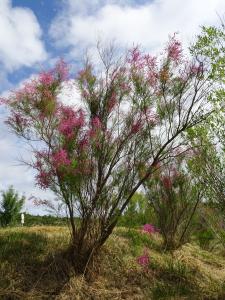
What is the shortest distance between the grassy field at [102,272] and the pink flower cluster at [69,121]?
2451mm

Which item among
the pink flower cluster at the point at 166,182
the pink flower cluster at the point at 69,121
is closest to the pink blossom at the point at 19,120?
the pink flower cluster at the point at 69,121

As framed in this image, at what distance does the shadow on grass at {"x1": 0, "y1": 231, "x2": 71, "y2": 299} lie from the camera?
885 centimetres

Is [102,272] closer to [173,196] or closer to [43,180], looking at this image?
[43,180]

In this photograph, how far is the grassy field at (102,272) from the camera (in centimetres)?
902

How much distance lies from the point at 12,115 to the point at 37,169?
1402 millimetres

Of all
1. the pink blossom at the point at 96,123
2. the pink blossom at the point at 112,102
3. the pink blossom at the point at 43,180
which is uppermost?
the pink blossom at the point at 112,102

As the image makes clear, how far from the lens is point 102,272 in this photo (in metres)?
9.87

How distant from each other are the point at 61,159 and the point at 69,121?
109cm

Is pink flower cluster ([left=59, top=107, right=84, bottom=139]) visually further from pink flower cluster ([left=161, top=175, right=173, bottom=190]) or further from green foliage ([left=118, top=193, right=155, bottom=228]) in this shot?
green foliage ([left=118, top=193, right=155, bottom=228])

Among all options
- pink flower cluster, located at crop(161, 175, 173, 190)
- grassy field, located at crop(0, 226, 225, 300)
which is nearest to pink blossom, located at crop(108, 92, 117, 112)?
grassy field, located at crop(0, 226, 225, 300)

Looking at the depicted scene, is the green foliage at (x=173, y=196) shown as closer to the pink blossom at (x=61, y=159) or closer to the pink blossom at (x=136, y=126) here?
the pink blossom at (x=136, y=126)

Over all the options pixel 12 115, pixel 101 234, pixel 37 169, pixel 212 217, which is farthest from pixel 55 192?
pixel 212 217

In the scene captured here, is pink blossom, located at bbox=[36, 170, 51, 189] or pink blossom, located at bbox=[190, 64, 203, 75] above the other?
pink blossom, located at bbox=[190, 64, 203, 75]

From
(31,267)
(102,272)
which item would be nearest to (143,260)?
(102,272)
